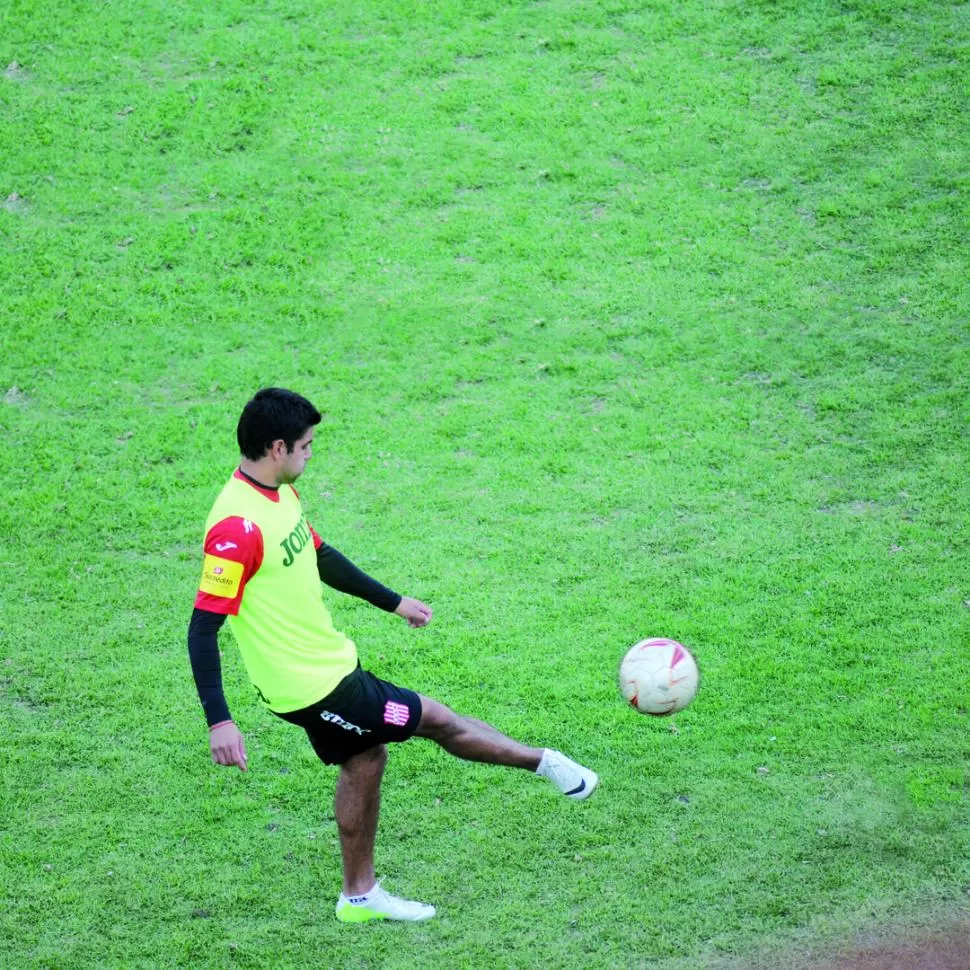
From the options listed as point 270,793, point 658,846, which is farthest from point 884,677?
point 270,793

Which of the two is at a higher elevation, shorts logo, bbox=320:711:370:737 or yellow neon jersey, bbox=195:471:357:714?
yellow neon jersey, bbox=195:471:357:714

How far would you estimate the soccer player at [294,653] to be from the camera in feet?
16.5

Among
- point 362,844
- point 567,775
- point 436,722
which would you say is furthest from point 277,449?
point 567,775

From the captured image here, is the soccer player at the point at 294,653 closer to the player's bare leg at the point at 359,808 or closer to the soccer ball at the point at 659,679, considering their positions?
the player's bare leg at the point at 359,808

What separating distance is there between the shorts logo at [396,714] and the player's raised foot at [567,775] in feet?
2.81

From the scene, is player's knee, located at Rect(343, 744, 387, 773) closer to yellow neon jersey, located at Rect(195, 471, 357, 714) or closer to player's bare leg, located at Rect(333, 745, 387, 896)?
player's bare leg, located at Rect(333, 745, 387, 896)

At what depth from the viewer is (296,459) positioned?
17.0 feet

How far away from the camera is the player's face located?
16.9 feet

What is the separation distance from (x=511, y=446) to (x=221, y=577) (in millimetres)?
4584

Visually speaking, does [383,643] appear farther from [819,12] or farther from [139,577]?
[819,12]

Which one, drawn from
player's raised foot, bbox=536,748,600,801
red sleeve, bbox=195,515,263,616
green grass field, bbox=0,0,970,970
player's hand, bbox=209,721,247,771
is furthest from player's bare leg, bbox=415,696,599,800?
red sleeve, bbox=195,515,263,616

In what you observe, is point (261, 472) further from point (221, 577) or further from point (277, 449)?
point (221, 577)

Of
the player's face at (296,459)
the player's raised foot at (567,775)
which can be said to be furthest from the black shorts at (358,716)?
the player's face at (296,459)

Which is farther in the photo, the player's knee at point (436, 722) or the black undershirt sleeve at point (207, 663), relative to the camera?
the player's knee at point (436, 722)
